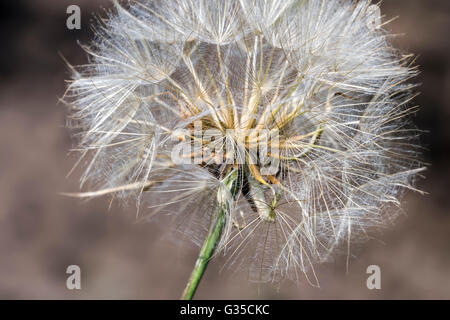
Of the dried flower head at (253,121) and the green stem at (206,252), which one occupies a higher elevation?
the dried flower head at (253,121)

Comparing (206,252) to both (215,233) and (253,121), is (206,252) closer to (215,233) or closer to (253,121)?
(215,233)

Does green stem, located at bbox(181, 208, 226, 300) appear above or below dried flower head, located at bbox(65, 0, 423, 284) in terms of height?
below

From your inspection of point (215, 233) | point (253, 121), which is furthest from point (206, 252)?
point (253, 121)

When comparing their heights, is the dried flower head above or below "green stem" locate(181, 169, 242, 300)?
above

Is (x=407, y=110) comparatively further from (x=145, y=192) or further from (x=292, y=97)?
(x=145, y=192)

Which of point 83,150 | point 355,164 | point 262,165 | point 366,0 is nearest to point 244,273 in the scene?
point 262,165
